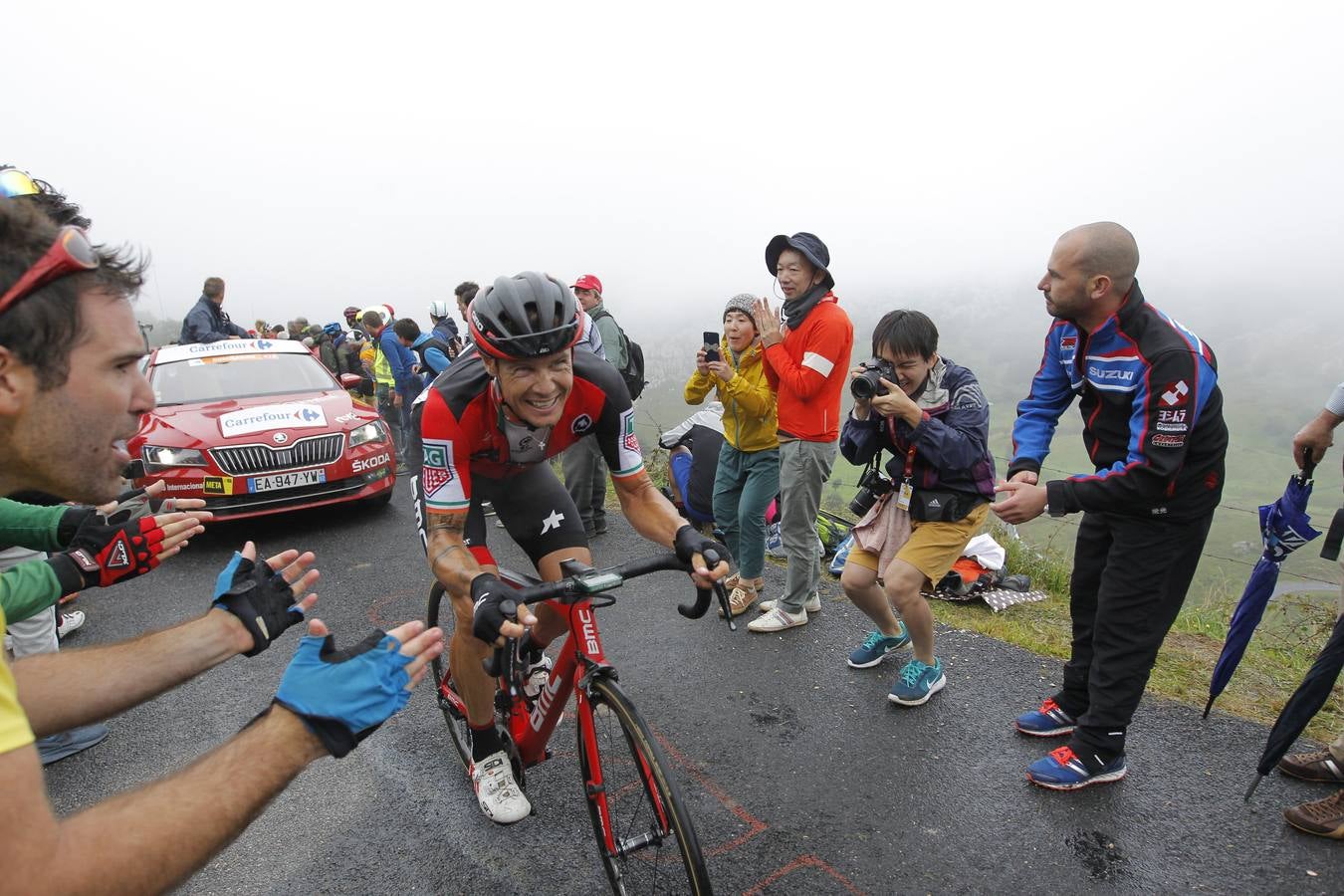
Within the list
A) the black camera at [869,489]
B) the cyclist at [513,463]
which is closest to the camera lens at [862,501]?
the black camera at [869,489]

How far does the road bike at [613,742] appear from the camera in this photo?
2252mm

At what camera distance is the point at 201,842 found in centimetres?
126

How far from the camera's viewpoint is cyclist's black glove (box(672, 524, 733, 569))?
241cm

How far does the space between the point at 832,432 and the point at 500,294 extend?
8.94ft

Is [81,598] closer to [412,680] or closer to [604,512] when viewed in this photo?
[604,512]

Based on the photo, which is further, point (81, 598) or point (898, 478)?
point (81, 598)

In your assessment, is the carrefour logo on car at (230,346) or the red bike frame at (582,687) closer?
the red bike frame at (582,687)

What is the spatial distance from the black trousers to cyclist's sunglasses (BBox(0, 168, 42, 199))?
12.9 ft

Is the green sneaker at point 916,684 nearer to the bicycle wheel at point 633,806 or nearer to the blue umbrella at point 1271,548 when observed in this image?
the blue umbrella at point 1271,548

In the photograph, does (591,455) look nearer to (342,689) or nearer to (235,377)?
(235,377)

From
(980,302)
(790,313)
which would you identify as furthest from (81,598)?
(980,302)

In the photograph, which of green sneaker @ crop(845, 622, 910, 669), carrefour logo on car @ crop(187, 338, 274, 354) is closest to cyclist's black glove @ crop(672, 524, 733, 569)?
green sneaker @ crop(845, 622, 910, 669)

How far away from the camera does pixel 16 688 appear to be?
1438mm

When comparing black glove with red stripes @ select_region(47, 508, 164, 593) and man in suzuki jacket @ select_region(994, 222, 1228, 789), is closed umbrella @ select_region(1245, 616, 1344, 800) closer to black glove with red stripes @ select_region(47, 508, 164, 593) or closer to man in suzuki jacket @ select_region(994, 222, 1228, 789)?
man in suzuki jacket @ select_region(994, 222, 1228, 789)
